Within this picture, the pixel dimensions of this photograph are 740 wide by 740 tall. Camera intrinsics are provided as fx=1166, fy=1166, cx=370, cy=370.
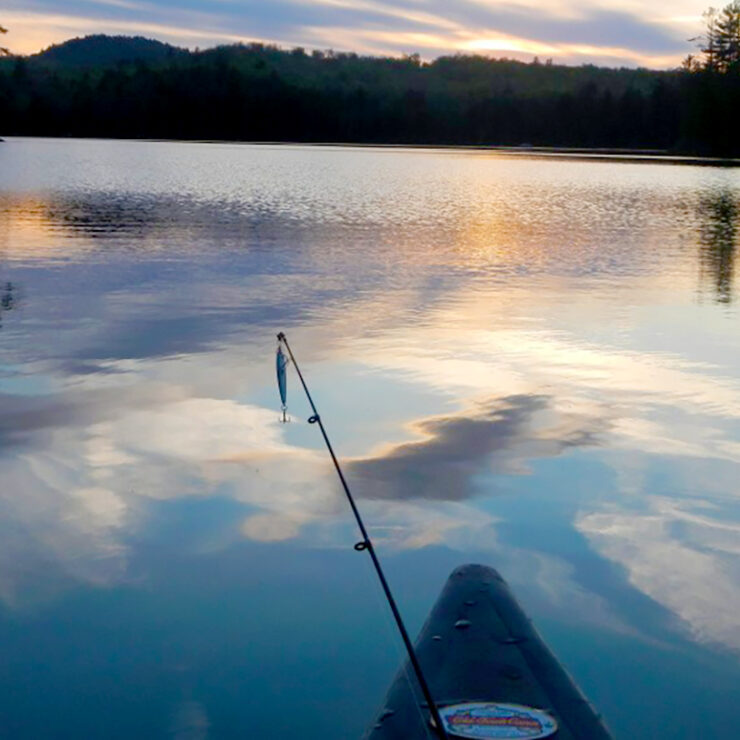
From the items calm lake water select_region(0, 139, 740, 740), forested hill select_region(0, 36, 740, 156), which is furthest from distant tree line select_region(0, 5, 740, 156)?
calm lake water select_region(0, 139, 740, 740)

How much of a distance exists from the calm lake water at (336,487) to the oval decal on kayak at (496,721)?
72cm

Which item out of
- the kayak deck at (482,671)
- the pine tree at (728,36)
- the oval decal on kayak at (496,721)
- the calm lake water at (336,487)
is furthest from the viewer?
the pine tree at (728,36)

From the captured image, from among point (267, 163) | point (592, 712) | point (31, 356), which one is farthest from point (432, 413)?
point (267, 163)

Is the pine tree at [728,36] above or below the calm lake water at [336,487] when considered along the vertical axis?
above

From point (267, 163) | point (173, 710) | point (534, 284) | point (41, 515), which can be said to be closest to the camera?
point (173, 710)

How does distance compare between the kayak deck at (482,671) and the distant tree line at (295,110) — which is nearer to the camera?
the kayak deck at (482,671)

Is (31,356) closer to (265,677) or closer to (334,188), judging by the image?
(265,677)

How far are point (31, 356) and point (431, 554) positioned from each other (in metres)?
5.11

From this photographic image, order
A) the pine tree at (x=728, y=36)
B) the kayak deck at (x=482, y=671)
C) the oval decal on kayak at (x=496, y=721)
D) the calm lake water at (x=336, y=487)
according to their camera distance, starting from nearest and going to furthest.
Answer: the oval decal on kayak at (x=496, y=721), the kayak deck at (x=482, y=671), the calm lake water at (x=336, y=487), the pine tree at (x=728, y=36)

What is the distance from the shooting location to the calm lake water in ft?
14.5

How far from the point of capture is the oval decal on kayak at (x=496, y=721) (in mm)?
3365

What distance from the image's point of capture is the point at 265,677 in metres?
4.40

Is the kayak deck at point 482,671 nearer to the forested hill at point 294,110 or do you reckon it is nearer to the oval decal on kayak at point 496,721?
the oval decal on kayak at point 496,721

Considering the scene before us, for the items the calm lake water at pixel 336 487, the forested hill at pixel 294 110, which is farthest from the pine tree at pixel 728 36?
the calm lake water at pixel 336 487
